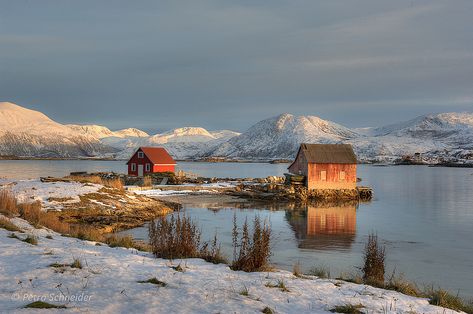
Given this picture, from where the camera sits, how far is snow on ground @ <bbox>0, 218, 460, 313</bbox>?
25.4 ft

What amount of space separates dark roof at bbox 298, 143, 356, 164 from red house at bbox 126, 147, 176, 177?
79.5 feet

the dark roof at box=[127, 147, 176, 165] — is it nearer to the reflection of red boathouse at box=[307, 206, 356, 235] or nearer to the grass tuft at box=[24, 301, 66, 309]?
the reflection of red boathouse at box=[307, 206, 356, 235]

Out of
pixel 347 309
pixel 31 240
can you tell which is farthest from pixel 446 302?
pixel 31 240

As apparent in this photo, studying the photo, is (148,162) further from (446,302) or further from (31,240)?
(446,302)

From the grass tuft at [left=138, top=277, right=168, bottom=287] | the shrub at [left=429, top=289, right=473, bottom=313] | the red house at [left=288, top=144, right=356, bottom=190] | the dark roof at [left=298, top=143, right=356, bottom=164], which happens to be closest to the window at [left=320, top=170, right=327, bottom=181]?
the red house at [left=288, top=144, right=356, bottom=190]

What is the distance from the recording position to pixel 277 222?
33844mm

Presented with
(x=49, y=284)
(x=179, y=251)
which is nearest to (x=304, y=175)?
(x=179, y=251)

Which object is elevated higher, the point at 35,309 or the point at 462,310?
the point at 35,309

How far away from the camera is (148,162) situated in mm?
70125

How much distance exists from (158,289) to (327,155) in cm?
4788

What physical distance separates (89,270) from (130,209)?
78.0 ft

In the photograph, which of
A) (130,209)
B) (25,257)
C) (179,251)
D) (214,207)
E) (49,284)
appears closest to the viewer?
(49,284)

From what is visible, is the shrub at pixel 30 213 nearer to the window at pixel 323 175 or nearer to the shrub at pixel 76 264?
the shrub at pixel 76 264

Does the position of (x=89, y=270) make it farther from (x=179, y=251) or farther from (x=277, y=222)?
(x=277, y=222)
